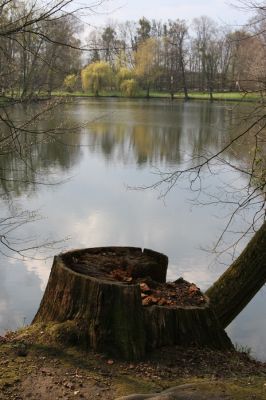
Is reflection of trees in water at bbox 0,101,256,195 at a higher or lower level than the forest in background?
lower

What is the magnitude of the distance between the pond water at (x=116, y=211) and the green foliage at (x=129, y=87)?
3229 cm

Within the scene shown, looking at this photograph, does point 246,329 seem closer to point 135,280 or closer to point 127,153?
point 135,280

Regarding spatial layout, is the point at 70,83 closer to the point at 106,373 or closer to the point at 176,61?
the point at 106,373

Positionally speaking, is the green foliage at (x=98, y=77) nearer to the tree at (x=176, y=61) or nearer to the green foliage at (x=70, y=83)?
the tree at (x=176, y=61)

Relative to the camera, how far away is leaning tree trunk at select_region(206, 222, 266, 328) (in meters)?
3.81

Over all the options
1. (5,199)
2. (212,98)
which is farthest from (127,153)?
(212,98)

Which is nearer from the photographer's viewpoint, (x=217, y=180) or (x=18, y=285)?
(x=18, y=285)

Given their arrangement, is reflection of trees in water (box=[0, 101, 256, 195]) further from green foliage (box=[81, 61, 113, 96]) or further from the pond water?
green foliage (box=[81, 61, 113, 96])

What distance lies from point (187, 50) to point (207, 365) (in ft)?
180

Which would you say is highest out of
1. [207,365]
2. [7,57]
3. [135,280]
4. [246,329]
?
[7,57]

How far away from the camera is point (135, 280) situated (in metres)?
3.34

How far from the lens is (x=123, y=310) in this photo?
2924 mm

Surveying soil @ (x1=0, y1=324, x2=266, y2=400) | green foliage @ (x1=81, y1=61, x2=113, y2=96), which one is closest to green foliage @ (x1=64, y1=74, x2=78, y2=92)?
soil @ (x1=0, y1=324, x2=266, y2=400)

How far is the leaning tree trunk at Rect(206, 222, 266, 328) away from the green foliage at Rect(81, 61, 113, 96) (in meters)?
41.2
